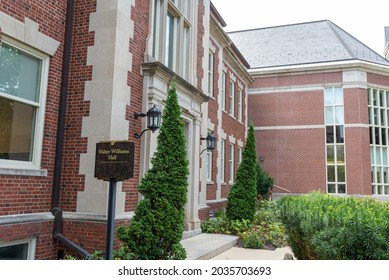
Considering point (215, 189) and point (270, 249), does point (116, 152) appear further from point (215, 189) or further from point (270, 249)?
point (215, 189)

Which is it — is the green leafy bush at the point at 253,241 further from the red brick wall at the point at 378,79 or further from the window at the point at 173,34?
the red brick wall at the point at 378,79

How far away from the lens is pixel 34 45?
17.1ft

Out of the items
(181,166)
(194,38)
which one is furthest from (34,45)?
(194,38)

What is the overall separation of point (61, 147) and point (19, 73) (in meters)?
1.31

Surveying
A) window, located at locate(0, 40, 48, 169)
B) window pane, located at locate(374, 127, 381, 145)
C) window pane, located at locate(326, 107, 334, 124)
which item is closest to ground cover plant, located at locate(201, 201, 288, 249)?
window, located at locate(0, 40, 48, 169)

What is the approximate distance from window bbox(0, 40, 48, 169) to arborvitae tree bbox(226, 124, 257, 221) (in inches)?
251

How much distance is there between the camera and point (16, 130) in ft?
16.7

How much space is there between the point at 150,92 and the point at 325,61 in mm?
15983

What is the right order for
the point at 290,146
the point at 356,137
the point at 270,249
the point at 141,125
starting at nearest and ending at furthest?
the point at 141,125 → the point at 270,249 → the point at 356,137 → the point at 290,146

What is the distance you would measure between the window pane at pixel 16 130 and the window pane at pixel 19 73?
18 centimetres

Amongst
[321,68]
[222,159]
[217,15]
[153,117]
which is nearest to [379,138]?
[321,68]

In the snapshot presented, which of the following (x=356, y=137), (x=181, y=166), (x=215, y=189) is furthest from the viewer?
(x=356, y=137)

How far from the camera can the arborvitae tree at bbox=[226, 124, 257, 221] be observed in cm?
1033

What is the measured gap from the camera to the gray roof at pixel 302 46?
20359mm
